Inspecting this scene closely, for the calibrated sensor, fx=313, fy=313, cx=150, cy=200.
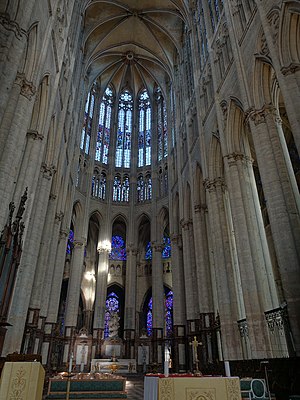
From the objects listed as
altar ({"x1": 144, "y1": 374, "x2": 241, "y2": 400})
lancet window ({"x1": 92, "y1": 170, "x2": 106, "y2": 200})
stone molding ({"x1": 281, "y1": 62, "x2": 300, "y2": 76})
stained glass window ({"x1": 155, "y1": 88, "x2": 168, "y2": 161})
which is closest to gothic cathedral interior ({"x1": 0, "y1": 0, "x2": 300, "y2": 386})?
stone molding ({"x1": 281, "y1": 62, "x2": 300, "y2": 76})

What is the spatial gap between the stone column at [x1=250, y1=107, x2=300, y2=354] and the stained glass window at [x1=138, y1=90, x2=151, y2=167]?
19.8 m

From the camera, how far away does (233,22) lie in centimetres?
1373

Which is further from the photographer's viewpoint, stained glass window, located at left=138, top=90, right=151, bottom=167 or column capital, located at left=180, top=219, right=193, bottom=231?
stained glass window, located at left=138, top=90, right=151, bottom=167

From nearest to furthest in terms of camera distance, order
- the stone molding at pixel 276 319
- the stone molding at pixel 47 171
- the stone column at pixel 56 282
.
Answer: the stone molding at pixel 276 319, the stone molding at pixel 47 171, the stone column at pixel 56 282

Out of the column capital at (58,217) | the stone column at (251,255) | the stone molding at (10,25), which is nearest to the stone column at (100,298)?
the column capital at (58,217)

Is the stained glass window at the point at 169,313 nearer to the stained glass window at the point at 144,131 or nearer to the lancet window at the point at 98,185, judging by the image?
the lancet window at the point at 98,185

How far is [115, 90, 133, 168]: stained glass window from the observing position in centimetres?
3095

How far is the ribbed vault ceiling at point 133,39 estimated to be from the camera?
86.0 feet

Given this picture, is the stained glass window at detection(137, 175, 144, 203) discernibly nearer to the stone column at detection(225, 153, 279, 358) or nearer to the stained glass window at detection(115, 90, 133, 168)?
the stained glass window at detection(115, 90, 133, 168)

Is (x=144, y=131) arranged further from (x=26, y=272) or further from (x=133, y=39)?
(x=26, y=272)

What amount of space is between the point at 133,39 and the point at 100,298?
23.5 metres

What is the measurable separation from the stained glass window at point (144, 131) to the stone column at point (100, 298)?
9.73 m

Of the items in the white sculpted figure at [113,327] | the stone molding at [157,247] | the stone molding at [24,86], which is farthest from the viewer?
the stone molding at [157,247]

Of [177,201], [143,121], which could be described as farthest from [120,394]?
[143,121]
